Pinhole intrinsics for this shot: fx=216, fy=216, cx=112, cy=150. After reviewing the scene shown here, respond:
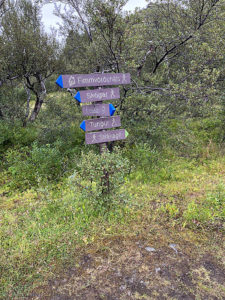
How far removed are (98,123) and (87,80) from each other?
2.41 feet

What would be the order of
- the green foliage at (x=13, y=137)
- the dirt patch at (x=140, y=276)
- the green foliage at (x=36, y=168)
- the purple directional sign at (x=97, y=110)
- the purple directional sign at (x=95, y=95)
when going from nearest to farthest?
the dirt patch at (x=140, y=276)
the purple directional sign at (x=95, y=95)
the purple directional sign at (x=97, y=110)
the green foliage at (x=36, y=168)
the green foliage at (x=13, y=137)

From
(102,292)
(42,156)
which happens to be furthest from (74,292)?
(42,156)

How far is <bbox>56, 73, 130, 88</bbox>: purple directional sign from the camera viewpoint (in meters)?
3.45

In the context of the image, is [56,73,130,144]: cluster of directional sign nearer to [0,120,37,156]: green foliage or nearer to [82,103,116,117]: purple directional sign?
[82,103,116,117]: purple directional sign

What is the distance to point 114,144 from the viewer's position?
21.9 feet

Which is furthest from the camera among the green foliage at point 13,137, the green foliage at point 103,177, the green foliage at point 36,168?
the green foliage at point 13,137

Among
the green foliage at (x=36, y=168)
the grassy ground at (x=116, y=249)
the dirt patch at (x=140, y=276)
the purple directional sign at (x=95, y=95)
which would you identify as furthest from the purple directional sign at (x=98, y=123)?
the green foliage at (x=36, y=168)

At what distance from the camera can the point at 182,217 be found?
11.7 feet

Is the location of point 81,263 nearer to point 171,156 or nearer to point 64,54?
point 171,156

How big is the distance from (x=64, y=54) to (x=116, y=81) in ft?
29.7

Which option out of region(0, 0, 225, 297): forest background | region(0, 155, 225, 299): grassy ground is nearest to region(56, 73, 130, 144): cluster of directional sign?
region(0, 0, 225, 297): forest background

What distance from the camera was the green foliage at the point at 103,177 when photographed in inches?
134

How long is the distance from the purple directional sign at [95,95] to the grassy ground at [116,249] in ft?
5.80

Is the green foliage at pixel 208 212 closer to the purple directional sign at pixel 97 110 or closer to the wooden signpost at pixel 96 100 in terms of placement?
the wooden signpost at pixel 96 100
